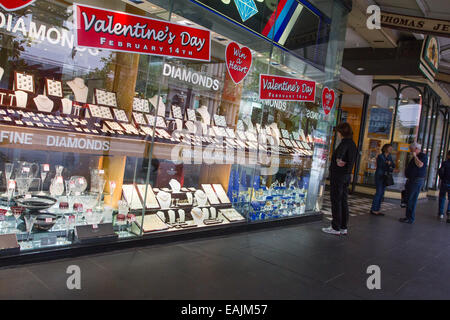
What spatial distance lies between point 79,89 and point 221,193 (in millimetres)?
2255

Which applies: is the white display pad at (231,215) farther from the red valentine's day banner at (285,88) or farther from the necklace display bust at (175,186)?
the red valentine's day banner at (285,88)

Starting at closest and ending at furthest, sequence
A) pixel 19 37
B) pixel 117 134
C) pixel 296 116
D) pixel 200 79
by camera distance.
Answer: pixel 19 37 → pixel 117 134 → pixel 200 79 → pixel 296 116

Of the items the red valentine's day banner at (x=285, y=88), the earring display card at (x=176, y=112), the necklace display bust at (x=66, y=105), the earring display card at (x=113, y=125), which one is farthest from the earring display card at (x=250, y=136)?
the necklace display bust at (x=66, y=105)

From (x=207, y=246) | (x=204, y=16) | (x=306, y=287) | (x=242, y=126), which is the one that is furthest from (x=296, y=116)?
(x=306, y=287)

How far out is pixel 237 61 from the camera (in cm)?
447

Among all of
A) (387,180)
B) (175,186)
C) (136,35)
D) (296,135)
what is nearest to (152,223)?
(175,186)

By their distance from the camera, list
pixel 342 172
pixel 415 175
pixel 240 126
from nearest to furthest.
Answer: pixel 240 126
pixel 342 172
pixel 415 175

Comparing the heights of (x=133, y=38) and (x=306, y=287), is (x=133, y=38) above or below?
above

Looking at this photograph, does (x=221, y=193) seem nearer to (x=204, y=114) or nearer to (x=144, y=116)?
(x=204, y=114)

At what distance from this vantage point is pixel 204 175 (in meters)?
4.55

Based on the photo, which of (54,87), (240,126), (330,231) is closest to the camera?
(54,87)
